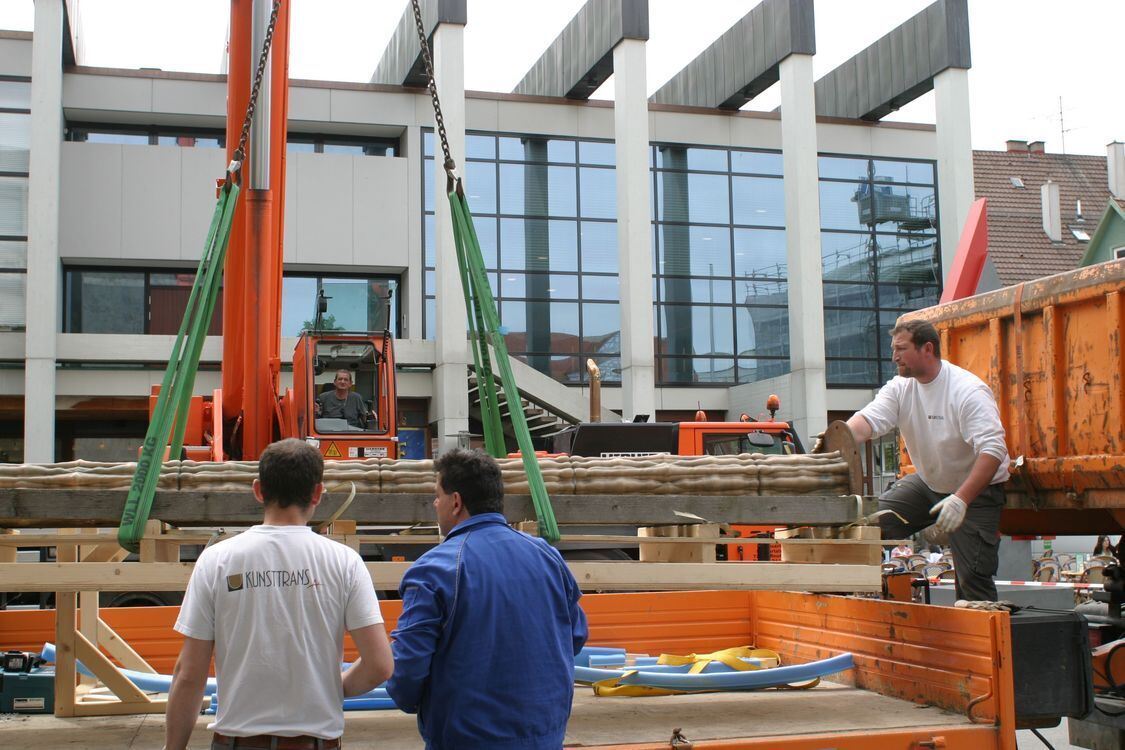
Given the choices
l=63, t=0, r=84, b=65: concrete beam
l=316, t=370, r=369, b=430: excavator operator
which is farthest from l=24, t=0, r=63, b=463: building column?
l=316, t=370, r=369, b=430: excavator operator

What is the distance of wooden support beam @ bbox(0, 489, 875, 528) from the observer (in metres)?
4.68

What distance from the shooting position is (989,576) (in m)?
5.63

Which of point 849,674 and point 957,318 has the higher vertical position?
point 957,318

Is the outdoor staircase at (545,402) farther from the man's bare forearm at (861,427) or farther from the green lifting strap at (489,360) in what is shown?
the man's bare forearm at (861,427)

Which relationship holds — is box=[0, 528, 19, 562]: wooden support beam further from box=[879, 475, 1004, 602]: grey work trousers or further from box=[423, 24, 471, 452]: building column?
box=[423, 24, 471, 452]: building column

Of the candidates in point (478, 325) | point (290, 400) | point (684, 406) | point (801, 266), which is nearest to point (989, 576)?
point (478, 325)

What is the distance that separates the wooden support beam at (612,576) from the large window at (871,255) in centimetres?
2384

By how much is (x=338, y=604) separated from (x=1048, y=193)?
36106mm

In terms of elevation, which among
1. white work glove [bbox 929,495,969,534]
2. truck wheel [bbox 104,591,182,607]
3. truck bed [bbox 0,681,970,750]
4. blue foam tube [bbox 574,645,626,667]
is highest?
white work glove [bbox 929,495,969,534]

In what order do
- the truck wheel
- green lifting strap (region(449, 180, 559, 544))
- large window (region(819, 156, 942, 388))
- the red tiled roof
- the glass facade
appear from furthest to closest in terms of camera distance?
the red tiled roof < large window (region(819, 156, 942, 388)) < the glass facade < the truck wheel < green lifting strap (region(449, 180, 559, 544))

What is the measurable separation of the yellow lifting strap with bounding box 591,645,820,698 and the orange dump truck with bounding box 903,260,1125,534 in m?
1.72

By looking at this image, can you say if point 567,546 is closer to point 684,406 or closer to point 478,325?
point 478,325

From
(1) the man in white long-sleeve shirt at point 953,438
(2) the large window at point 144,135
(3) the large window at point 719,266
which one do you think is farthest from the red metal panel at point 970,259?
(2) the large window at point 144,135

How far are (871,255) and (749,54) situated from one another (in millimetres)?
6135
